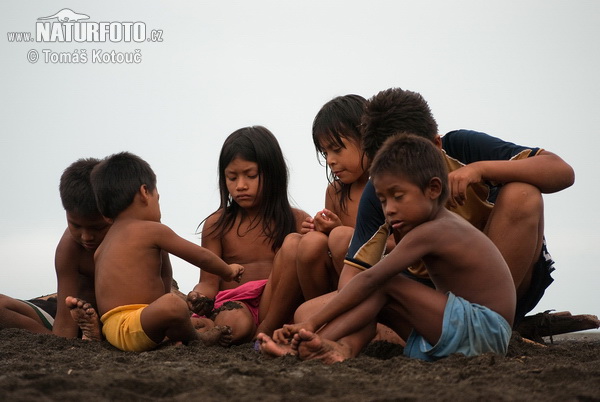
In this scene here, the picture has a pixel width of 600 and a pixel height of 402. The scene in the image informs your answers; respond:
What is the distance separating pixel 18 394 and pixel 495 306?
217 centimetres

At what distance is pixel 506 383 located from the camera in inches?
117

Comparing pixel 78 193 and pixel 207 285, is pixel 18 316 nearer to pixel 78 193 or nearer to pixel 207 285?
pixel 78 193

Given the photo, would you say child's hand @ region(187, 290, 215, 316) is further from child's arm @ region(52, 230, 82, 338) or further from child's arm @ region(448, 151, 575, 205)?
child's arm @ region(448, 151, 575, 205)

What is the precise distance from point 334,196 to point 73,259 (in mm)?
1939

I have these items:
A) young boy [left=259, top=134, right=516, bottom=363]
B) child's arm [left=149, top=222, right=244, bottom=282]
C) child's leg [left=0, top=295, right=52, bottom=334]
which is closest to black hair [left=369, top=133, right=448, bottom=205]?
young boy [left=259, top=134, right=516, bottom=363]

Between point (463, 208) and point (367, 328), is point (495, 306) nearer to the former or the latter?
point (367, 328)

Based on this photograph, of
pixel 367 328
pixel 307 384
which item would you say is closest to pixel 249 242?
pixel 367 328

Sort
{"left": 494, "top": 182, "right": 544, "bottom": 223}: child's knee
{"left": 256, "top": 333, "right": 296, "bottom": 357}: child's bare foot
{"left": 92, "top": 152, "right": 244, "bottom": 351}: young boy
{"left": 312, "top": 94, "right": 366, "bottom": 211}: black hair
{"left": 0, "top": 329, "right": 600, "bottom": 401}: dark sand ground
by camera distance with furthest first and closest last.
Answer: {"left": 312, "top": 94, "right": 366, "bottom": 211}: black hair, {"left": 92, "top": 152, "right": 244, "bottom": 351}: young boy, {"left": 494, "top": 182, "right": 544, "bottom": 223}: child's knee, {"left": 256, "top": 333, "right": 296, "bottom": 357}: child's bare foot, {"left": 0, "top": 329, "right": 600, "bottom": 401}: dark sand ground

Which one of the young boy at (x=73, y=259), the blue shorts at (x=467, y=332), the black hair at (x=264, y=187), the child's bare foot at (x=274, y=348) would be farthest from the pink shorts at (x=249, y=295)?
the blue shorts at (x=467, y=332)

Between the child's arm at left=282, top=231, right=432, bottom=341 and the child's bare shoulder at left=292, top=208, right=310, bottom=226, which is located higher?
the child's bare shoulder at left=292, top=208, right=310, bottom=226

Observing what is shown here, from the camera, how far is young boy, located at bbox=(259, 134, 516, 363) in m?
3.68

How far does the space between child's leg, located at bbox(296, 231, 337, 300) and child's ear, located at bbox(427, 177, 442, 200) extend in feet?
3.80

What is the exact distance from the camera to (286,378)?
3.15 m

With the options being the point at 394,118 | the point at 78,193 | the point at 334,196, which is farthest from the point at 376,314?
the point at 78,193
